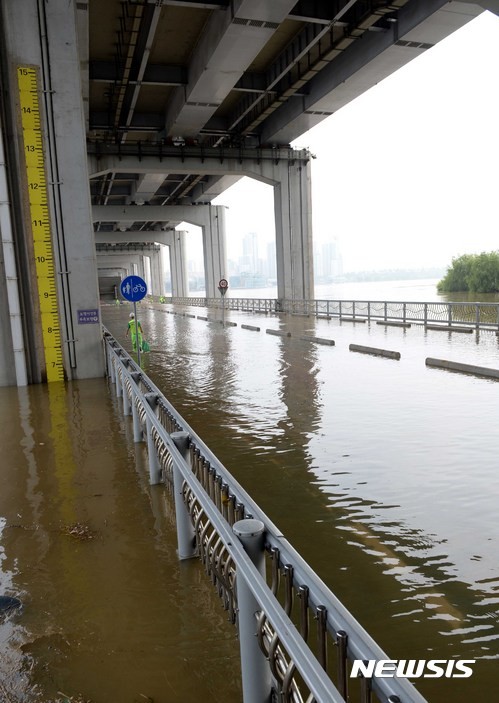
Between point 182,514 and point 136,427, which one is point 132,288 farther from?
point 182,514

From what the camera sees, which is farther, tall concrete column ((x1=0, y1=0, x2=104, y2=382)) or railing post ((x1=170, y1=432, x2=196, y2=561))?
tall concrete column ((x1=0, y1=0, x2=104, y2=382))

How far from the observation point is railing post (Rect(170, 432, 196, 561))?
4246mm

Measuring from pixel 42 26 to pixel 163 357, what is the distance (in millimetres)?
8971

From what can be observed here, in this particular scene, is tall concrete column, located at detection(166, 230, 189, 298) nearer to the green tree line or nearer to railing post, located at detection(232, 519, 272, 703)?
the green tree line

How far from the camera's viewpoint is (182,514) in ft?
14.0

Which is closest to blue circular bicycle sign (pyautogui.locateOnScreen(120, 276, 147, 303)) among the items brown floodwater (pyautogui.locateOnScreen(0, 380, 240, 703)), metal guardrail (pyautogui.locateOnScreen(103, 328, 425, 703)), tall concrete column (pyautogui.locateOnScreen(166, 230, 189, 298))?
brown floodwater (pyautogui.locateOnScreen(0, 380, 240, 703))

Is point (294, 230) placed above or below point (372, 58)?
below

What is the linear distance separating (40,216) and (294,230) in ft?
78.2

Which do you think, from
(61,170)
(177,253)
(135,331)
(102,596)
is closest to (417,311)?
(135,331)

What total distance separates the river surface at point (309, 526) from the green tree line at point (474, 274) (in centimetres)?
4882

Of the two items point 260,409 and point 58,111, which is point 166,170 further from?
point 260,409

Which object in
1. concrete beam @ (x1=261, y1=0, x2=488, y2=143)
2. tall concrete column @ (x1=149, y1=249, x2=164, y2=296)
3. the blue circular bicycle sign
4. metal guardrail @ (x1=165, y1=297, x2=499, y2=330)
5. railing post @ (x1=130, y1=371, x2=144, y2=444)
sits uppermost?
concrete beam @ (x1=261, y1=0, x2=488, y2=143)

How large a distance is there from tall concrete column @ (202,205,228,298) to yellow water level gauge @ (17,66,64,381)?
37.1 meters

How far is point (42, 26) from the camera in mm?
12133
